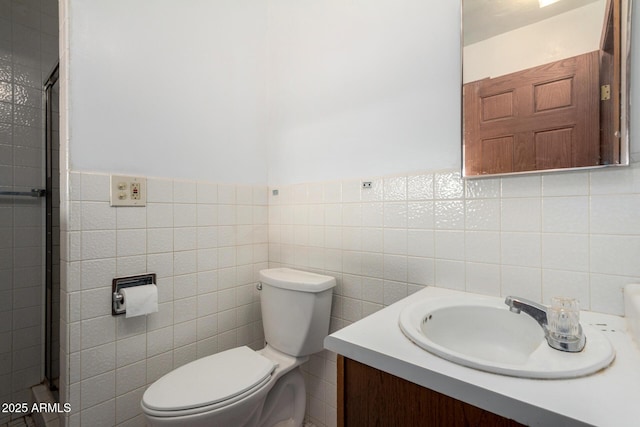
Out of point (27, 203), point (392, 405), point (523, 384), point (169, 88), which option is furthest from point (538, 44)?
point (27, 203)

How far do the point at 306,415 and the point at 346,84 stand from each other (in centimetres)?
170

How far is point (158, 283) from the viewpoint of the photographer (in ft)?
3.93

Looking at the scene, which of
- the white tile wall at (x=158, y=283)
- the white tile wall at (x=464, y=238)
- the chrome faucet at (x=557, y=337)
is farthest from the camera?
the white tile wall at (x=158, y=283)

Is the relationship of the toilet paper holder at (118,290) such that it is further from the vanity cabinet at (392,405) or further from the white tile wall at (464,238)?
the vanity cabinet at (392,405)

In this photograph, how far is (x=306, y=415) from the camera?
4.70ft

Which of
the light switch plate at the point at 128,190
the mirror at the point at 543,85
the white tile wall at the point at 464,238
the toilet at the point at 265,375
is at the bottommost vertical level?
the toilet at the point at 265,375

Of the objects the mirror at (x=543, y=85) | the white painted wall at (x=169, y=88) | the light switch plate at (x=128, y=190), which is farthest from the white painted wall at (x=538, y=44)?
the light switch plate at (x=128, y=190)

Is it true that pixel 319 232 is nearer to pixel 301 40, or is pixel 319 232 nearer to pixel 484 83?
pixel 484 83

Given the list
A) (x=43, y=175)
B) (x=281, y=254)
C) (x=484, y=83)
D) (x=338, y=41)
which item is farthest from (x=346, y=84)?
(x=43, y=175)

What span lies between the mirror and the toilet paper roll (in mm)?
1313

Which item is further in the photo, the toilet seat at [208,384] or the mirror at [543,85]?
the toilet seat at [208,384]

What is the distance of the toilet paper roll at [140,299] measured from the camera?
1.07m

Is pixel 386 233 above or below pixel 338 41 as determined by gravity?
below

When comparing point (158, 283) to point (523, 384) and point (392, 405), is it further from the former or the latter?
point (523, 384)
